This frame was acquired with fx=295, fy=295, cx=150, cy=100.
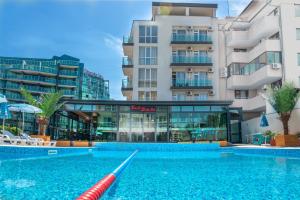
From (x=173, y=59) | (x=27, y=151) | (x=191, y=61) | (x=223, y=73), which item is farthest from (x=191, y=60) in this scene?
(x=27, y=151)

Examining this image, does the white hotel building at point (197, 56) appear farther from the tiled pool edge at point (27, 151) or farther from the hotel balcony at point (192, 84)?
the tiled pool edge at point (27, 151)

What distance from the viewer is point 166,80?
1276 inches

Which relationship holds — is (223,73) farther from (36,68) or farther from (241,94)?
(36,68)

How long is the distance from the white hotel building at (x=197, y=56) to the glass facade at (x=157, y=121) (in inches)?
161

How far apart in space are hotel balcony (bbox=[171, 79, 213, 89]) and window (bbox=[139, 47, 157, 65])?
3547 millimetres

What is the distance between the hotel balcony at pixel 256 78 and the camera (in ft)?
86.6

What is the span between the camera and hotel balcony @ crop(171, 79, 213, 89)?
31.3 metres

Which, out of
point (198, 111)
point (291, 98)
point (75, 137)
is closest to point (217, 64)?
point (198, 111)

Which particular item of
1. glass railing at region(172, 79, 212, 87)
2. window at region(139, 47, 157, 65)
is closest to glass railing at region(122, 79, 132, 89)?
window at region(139, 47, 157, 65)

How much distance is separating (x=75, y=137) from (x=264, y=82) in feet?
63.2

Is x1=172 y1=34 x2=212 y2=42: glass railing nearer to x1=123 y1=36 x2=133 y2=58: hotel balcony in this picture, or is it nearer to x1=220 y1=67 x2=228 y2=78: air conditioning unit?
x1=220 y1=67 x2=228 y2=78: air conditioning unit

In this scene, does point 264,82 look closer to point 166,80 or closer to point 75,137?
point 166,80

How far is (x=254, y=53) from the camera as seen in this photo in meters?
29.6

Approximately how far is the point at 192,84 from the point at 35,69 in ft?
143
